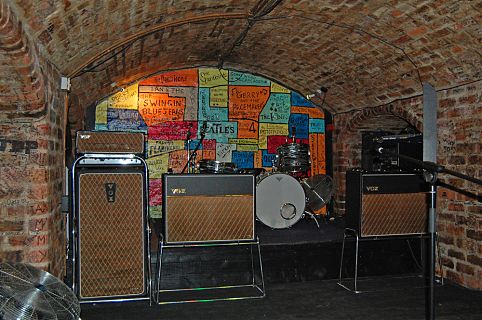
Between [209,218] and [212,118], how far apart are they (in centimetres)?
282

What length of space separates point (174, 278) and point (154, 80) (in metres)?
3.04

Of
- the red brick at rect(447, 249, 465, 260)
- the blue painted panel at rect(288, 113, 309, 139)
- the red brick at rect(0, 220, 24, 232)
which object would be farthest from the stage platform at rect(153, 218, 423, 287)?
the blue painted panel at rect(288, 113, 309, 139)

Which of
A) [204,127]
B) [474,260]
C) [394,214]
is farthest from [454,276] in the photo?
[204,127]

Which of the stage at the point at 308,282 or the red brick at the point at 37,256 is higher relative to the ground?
the red brick at the point at 37,256

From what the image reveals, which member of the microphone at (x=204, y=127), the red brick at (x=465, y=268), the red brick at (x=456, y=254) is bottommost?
the red brick at (x=465, y=268)

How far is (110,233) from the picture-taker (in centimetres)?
335

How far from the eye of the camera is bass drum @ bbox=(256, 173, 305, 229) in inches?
203

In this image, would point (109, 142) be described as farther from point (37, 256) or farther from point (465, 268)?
point (465, 268)

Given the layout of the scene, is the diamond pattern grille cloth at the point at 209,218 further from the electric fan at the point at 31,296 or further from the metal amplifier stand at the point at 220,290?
the electric fan at the point at 31,296

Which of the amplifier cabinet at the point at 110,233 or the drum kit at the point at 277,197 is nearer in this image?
the amplifier cabinet at the point at 110,233

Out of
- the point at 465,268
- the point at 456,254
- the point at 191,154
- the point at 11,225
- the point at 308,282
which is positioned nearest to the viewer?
the point at 11,225

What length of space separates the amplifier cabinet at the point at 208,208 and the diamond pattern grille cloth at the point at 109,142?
36 cm

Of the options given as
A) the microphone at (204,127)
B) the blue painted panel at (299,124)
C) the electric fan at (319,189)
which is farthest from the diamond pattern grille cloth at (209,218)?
the blue painted panel at (299,124)

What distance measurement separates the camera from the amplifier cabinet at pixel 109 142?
3438 millimetres
